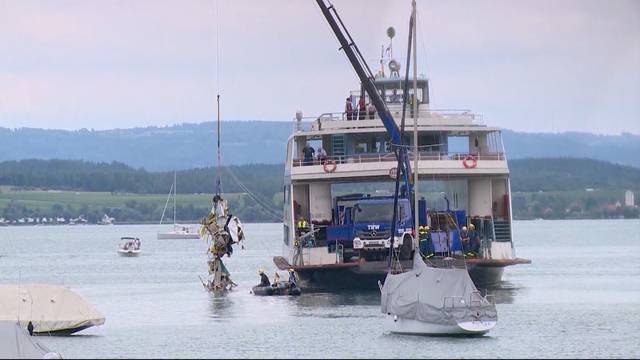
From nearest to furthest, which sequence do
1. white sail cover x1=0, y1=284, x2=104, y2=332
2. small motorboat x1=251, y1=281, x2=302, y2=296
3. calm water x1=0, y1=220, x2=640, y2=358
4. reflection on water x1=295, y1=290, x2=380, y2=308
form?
calm water x1=0, y1=220, x2=640, y2=358
white sail cover x1=0, y1=284, x2=104, y2=332
reflection on water x1=295, y1=290, x2=380, y2=308
small motorboat x1=251, y1=281, x2=302, y2=296

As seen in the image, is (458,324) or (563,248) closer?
(458,324)

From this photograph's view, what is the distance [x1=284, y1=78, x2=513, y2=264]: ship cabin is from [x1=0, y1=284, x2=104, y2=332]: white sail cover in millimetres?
16165

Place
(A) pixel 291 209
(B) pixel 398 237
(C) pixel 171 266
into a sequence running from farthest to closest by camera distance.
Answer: (C) pixel 171 266 → (A) pixel 291 209 → (B) pixel 398 237

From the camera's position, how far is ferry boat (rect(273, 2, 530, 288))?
6322 centimetres

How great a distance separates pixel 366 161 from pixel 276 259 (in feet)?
34.0

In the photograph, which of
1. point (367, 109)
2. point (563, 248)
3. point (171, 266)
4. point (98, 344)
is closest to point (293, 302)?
point (367, 109)

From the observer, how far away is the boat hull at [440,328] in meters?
47.1

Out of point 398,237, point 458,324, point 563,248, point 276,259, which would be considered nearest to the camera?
point 458,324

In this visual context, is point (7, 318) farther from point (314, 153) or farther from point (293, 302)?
point (314, 153)

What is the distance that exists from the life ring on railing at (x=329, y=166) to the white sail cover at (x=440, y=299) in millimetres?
18085

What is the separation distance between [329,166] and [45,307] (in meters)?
19.4

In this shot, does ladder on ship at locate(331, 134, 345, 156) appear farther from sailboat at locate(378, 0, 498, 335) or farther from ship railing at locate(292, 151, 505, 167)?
sailboat at locate(378, 0, 498, 335)

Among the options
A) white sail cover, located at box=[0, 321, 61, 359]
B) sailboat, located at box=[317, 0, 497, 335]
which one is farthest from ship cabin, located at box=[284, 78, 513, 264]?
white sail cover, located at box=[0, 321, 61, 359]

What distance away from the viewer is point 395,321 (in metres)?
Answer: 48.3
